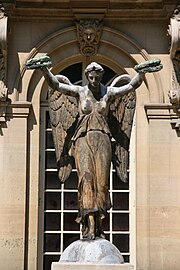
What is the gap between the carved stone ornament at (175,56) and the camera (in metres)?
16.0

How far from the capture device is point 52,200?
16.5 m

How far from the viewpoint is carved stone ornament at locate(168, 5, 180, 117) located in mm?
15977

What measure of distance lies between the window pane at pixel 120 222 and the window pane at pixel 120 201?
15 centimetres

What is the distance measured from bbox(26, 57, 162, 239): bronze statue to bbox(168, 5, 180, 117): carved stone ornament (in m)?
3.81

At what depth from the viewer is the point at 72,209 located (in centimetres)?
1650

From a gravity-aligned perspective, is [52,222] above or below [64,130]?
below

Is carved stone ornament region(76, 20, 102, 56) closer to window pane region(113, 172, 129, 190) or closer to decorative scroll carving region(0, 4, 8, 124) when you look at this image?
decorative scroll carving region(0, 4, 8, 124)

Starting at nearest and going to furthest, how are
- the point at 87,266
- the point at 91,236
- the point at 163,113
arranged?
the point at 87,266
the point at 91,236
the point at 163,113

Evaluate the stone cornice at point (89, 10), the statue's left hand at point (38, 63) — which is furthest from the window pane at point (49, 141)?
the statue's left hand at point (38, 63)

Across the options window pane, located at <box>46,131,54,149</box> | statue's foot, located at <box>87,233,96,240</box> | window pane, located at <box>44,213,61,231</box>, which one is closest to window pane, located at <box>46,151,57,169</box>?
window pane, located at <box>46,131,54,149</box>

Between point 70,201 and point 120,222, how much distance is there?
35.8 inches

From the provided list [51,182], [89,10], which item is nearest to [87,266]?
[51,182]

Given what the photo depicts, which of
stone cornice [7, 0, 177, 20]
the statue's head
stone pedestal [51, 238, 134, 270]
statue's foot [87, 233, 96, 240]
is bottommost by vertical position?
stone pedestal [51, 238, 134, 270]

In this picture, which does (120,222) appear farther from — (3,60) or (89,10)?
(89,10)
